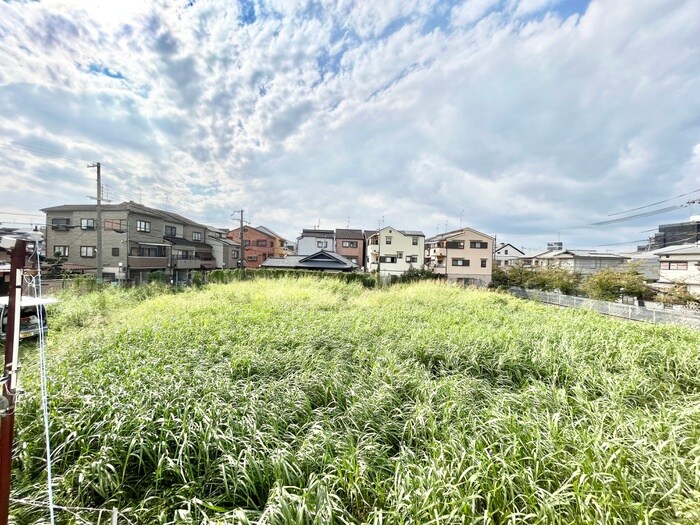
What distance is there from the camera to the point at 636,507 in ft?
5.88

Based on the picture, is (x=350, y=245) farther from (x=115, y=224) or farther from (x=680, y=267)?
(x=680, y=267)

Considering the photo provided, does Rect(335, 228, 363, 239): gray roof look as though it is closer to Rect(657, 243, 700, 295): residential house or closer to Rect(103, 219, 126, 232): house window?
Rect(103, 219, 126, 232): house window

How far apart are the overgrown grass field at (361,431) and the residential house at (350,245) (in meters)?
33.3

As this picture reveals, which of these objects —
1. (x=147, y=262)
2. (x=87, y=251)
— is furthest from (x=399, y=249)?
(x=87, y=251)

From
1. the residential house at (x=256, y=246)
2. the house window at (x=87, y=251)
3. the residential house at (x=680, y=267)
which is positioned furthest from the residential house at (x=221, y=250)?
the residential house at (x=680, y=267)

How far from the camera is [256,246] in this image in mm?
39156

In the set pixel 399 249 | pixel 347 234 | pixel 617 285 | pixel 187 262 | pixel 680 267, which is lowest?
pixel 617 285

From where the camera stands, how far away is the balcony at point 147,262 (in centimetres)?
2155

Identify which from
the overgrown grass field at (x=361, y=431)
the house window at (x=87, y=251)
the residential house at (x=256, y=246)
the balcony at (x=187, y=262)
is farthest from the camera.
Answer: the residential house at (x=256, y=246)

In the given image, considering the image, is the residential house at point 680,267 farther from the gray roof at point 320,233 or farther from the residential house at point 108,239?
the residential house at point 108,239

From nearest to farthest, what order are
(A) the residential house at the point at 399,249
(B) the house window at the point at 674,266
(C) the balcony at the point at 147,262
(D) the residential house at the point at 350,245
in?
(B) the house window at the point at 674,266 → (C) the balcony at the point at 147,262 → (A) the residential house at the point at 399,249 → (D) the residential house at the point at 350,245

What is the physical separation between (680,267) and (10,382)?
32.6 meters

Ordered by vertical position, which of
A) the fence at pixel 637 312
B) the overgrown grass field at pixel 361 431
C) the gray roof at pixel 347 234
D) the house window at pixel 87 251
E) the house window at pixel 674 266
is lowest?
the fence at pixel 637 312

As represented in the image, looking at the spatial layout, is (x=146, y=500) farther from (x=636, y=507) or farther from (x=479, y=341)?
(x=479, y=341)
